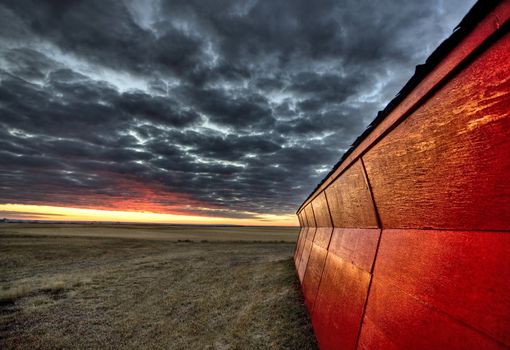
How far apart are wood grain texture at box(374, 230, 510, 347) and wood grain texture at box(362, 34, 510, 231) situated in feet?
0.28

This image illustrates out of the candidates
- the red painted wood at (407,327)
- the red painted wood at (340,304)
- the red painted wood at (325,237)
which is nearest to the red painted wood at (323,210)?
the red painted wood at (325,237)

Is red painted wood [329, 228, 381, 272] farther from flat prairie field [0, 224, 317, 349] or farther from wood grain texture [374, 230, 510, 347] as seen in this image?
flat prairie field [0, 224, 317, 349]

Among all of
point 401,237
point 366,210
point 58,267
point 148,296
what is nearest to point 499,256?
point 401,237

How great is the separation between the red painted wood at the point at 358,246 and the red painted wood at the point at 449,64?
41.1 inches

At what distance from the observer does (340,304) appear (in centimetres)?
336

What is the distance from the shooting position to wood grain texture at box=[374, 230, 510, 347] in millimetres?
1220

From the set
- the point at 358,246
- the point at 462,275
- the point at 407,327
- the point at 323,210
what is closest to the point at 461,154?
the point at 462,275

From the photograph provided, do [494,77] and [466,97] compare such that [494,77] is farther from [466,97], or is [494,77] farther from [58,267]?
[58,267]

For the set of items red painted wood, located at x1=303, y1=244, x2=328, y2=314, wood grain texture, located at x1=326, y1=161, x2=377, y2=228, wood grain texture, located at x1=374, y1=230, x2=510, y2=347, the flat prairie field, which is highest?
wood grain texture, located at x1=326, y1=161, x2=377, y2=228

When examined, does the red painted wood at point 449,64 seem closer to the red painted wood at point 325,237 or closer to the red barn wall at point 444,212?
the red barn wall at point 444,212

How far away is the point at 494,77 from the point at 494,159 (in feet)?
1.32

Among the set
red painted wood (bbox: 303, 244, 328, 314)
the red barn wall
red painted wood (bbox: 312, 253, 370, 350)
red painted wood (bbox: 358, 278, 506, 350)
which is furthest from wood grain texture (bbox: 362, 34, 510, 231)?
red painted wood (bbox: 303, 244, 328, 314)

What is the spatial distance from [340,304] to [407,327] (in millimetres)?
1627

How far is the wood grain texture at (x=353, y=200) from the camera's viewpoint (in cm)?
320
